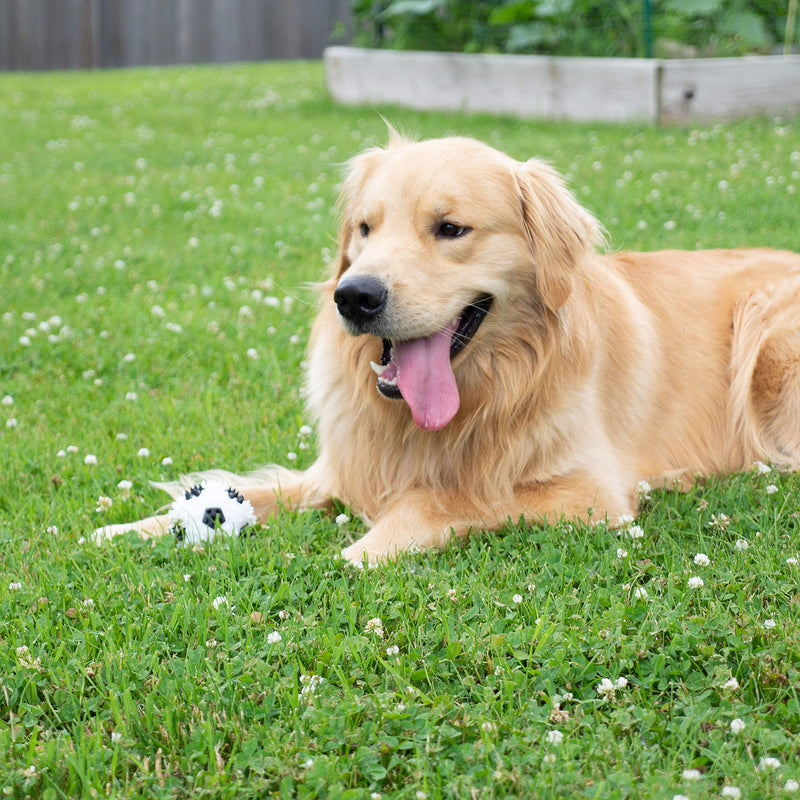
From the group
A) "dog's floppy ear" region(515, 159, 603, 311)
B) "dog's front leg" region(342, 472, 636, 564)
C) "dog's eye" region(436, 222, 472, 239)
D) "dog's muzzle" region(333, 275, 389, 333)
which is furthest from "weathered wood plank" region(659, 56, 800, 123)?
"dog's muzzle" region(333, 275, 389, 333)

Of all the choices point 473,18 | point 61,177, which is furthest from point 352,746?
point 473,18

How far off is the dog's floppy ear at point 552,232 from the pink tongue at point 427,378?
0.41 meters

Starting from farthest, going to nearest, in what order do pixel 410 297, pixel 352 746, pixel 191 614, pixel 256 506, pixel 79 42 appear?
pixel 79 42 → pixel 256 506 → pixel 410 297 → pixel 191 614 → pixel 352 746

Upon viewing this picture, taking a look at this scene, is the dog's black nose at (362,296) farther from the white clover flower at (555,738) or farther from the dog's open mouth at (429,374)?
the white clover flower at (555,738)

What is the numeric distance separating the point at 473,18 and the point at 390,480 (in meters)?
10.4

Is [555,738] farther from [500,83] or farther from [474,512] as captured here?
[500,83]

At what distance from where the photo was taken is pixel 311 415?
4141 millimetres

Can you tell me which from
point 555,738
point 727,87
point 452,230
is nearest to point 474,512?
point 452,230

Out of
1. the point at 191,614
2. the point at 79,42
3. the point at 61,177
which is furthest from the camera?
the point at 79,42

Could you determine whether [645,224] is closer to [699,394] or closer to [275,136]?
[699,394]

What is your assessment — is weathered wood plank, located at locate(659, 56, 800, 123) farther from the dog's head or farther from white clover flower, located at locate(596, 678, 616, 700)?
white clover flower, located at locate(596, 678, 616, 700)

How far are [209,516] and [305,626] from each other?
83cm

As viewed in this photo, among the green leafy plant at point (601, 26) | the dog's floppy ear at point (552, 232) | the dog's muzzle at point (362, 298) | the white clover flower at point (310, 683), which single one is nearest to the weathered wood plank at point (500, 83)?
the green leafy plant at point (601, 26)

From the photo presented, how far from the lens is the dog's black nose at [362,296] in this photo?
3234 millimetres
